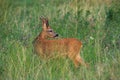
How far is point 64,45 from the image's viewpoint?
30.4 feet

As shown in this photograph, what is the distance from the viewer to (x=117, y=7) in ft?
39.4

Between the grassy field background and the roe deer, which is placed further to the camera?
the roe deer

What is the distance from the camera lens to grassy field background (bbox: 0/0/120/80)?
8.05 meters

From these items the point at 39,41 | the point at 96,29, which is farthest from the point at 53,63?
the point at 96,29

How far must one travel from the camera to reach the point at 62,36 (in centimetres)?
1098

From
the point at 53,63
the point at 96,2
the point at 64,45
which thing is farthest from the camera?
the point at 96,2

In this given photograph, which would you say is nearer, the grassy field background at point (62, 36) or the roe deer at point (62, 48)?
the grassy field background at point (62, 36)

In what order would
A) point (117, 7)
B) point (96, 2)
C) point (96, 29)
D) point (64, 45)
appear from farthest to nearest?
point (96, 2), point (117, 7), point (96, 29), point (64, 45)

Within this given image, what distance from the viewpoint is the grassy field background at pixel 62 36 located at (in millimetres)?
8047

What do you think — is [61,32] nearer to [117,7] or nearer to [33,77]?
[117,7]

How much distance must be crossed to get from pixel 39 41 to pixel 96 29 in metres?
1.51

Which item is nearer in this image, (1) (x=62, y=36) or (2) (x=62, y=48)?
(2) (x=62, y=48)

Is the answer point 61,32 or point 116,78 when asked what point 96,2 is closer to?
point 61,32

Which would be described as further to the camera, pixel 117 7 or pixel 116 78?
pixel 117 7
